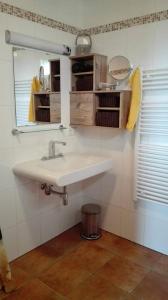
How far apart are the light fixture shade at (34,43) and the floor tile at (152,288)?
2.12 m

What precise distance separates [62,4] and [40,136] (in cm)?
125

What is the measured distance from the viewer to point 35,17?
209cm

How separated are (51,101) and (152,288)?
5.95ft

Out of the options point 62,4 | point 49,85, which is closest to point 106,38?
point 62,4

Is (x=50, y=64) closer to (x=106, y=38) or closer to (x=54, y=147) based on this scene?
(x=106, y=38)

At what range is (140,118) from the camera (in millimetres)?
2217

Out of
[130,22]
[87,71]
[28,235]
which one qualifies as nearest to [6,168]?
[28,235]

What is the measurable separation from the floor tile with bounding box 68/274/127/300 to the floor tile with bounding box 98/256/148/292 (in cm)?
5

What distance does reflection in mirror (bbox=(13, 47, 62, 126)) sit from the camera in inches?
81.1

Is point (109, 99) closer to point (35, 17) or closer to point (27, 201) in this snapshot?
point (35, 17)

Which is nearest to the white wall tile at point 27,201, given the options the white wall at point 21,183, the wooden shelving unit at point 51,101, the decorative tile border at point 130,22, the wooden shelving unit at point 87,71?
the white wall at point 21,183

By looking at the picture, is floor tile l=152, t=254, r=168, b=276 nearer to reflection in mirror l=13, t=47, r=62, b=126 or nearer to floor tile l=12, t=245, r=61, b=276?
floor tile l=12, t=245, r=61, b=276

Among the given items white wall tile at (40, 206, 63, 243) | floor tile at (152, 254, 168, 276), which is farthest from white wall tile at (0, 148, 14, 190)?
floor tile at (152, 254, 168, 276)

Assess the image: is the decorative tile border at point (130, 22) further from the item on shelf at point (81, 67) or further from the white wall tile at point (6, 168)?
the white wall tile at point (6, 168)
